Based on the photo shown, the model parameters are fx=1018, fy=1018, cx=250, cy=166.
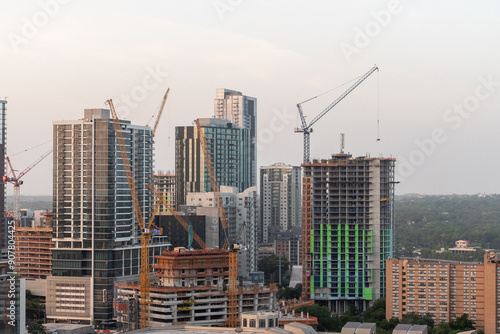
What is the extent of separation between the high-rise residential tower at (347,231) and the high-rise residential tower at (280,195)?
52.9m

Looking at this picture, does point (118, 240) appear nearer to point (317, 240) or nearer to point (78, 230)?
point (78, 230)

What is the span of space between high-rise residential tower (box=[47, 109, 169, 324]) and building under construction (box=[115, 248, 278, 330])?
337 inches

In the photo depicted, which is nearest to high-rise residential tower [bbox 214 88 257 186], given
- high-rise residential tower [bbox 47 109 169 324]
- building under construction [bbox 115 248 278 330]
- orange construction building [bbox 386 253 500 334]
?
high-rise residential tower [bbox 47 109 169 324]

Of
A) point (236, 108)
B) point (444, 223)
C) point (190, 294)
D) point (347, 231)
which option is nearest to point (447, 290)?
point (347, 231)

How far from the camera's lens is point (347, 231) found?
78.6 metres

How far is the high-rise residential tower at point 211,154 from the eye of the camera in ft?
389

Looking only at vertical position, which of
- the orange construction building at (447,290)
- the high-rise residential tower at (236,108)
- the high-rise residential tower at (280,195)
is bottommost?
the orange construction building at (447,290)

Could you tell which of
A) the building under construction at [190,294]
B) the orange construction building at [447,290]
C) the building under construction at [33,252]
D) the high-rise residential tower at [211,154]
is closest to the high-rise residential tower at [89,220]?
the building under construction at [190,294]

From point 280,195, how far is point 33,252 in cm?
6093

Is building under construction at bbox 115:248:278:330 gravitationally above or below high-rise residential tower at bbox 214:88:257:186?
below

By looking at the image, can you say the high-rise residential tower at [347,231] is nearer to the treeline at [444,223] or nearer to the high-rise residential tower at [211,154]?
the high-rise residential tower at [211,154]

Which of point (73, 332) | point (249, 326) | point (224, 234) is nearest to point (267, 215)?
point (224, 234)

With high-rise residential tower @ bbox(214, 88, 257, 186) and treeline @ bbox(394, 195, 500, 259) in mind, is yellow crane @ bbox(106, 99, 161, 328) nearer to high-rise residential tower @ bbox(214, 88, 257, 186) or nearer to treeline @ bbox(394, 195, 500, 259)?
treeline @ bbox(394, 195, 500, 259)

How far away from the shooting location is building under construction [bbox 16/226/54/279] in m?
76.8
